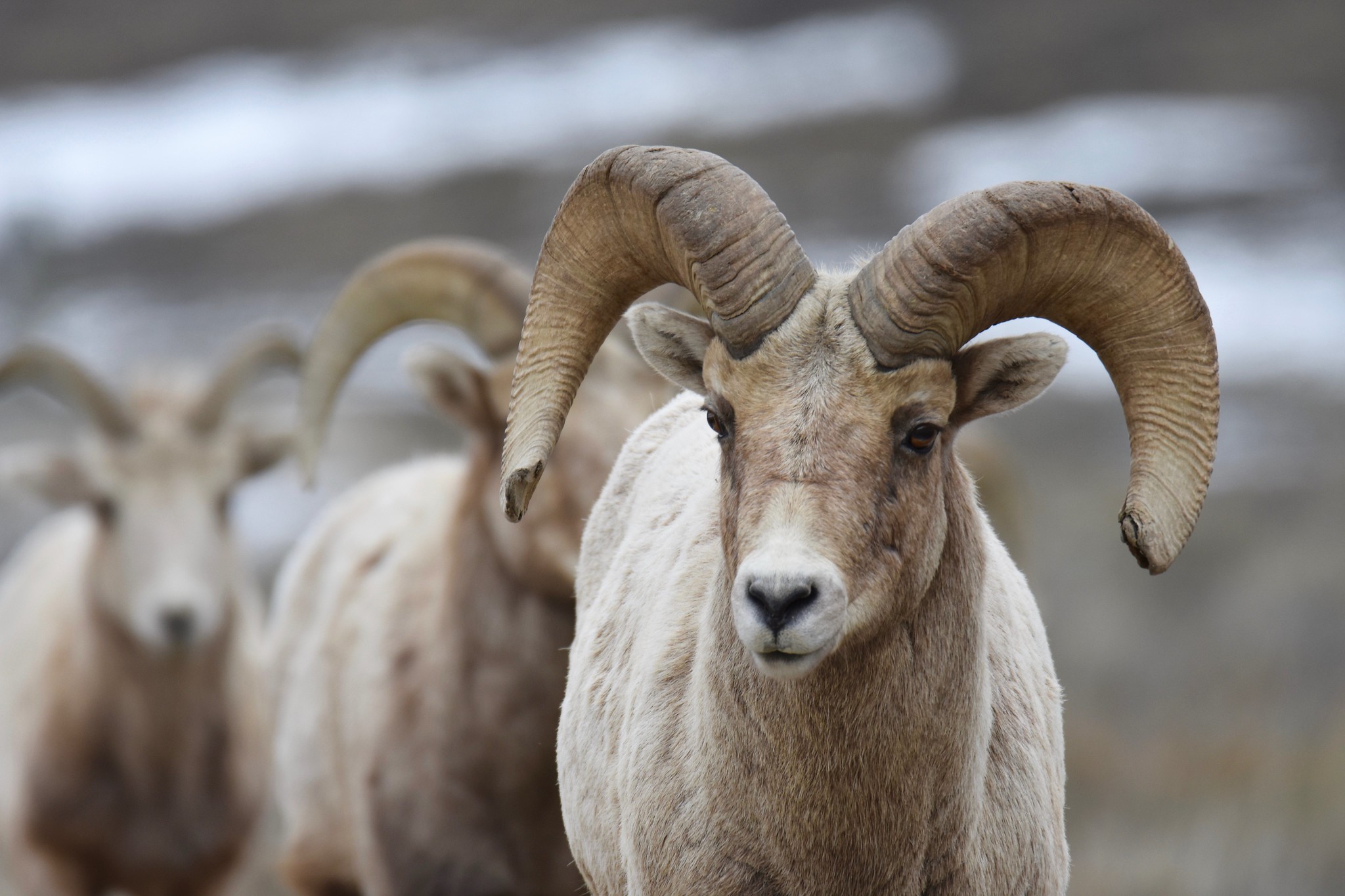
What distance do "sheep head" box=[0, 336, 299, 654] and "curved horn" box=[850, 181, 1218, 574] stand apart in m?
6.31

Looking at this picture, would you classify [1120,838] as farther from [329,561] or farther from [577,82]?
[577,82]

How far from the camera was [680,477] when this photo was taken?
5.15 meters

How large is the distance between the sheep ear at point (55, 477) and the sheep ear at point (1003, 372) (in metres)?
7.11

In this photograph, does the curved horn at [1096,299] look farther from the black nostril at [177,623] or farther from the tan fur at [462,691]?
the black nostril at [177,623]

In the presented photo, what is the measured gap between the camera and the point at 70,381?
10.1 metres

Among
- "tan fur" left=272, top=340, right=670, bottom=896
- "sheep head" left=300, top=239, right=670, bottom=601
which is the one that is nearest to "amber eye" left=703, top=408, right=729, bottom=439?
"tan fur" left=272, top=340, right=670, bottom=896

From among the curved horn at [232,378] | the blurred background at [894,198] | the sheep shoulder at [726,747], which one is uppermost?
the sheep shoulder at [726,747]

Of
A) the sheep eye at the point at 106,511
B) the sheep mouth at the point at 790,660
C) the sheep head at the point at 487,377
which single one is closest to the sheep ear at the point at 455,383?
the sheep head at the point at 487,377

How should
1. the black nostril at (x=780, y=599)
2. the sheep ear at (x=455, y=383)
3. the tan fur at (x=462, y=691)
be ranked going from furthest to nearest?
1. the sheep ear at (x=455, y=383)
2. the tan fur at (x=462, y=691)
3. the black nostril at (x=780, y=599)

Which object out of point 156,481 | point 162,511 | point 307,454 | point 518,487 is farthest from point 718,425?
point 156,481

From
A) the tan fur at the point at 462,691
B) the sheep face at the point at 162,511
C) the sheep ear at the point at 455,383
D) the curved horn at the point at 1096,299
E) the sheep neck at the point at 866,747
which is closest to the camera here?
the curved horn at the point at 1096,299

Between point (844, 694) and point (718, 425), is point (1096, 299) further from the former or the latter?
point (844, 694)

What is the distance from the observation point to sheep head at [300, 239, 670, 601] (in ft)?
23.4

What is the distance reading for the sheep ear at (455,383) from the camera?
7820 mm
